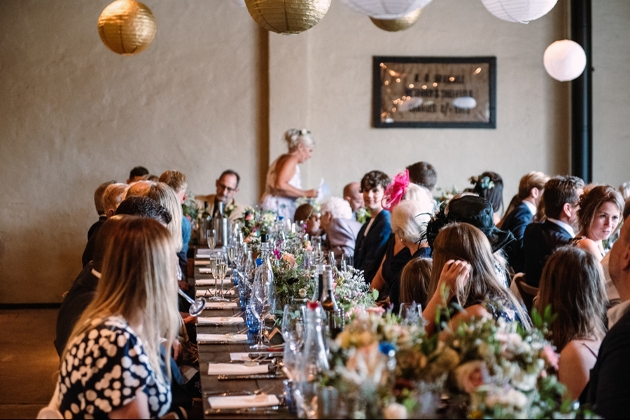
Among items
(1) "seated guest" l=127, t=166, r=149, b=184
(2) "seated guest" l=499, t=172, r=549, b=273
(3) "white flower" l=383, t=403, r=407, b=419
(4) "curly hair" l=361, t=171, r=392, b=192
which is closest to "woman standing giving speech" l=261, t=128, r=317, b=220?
(1) "seated guest" l=127, t=166, r=149, b=184

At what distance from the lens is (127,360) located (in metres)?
2.20

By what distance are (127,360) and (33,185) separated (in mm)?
7029

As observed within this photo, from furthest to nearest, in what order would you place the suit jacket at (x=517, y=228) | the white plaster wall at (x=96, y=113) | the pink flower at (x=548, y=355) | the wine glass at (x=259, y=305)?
the white plaster wall at (x=96, y=113), the suit jacket at (x=517, y=228), the wine glass at (x=259, y=305), the pink flower at (x=548, y=355)

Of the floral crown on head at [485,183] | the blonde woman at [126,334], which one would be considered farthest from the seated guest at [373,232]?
the blonde woman at [126,334]

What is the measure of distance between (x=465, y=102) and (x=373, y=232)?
364cm

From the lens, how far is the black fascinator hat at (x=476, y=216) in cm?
423

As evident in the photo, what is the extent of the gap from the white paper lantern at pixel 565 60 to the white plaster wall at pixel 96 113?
3.07 meters

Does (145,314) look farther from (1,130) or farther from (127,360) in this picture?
(1,130)

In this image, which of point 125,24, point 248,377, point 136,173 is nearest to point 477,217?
point 248,377

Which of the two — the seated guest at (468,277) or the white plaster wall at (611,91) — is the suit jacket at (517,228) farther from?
the white plaster wall at (611,91)

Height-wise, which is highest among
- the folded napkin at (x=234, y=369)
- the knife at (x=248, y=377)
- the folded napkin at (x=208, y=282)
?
the folded napkin at (x=208, y=282)

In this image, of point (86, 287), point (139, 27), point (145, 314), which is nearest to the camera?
point (145, 314)

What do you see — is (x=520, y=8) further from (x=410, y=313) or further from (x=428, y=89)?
(x=428, y=89)

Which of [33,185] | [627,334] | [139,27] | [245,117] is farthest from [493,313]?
[33,185]
